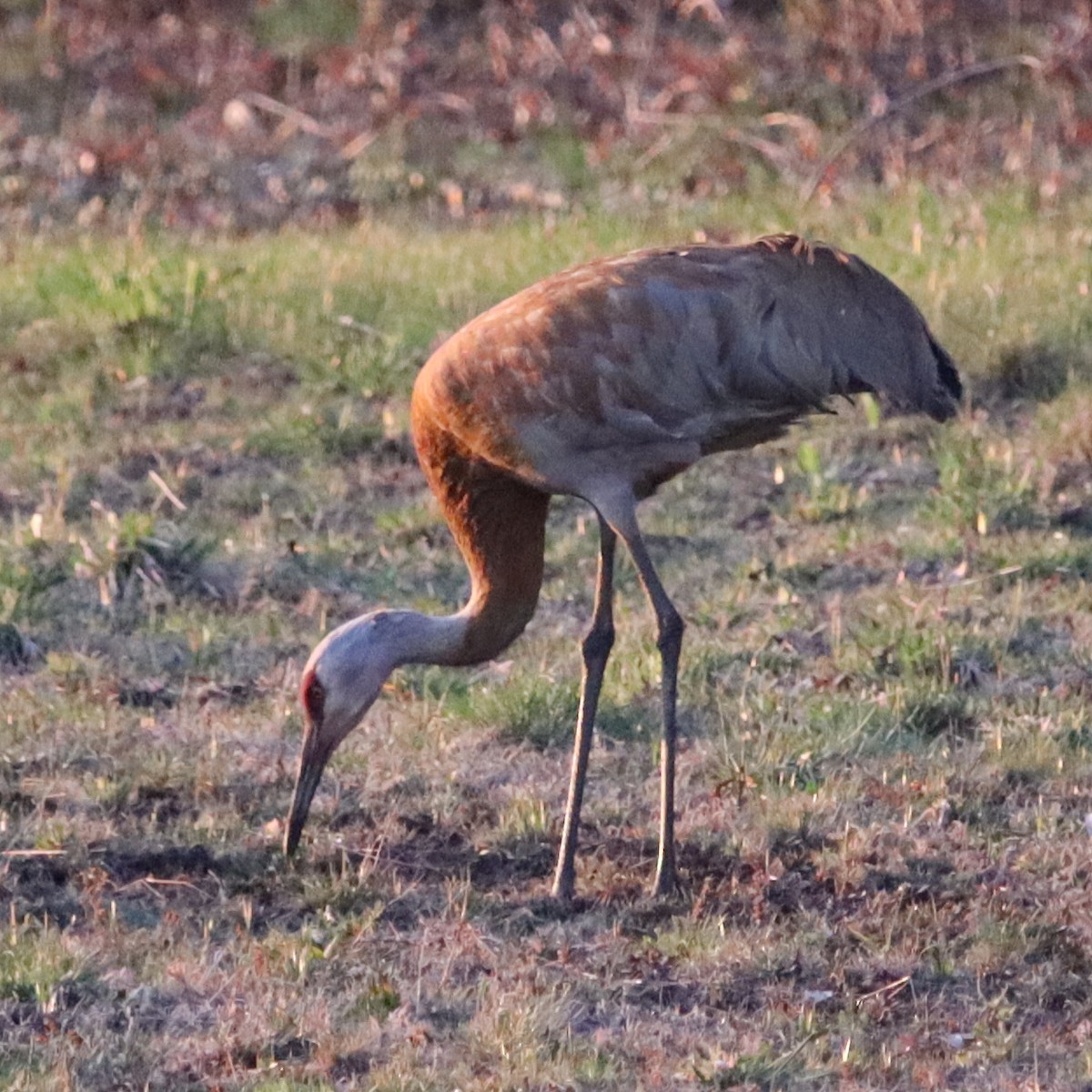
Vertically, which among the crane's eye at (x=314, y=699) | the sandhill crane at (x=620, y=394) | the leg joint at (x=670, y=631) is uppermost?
the sandhill crane at (x=620, y=394)

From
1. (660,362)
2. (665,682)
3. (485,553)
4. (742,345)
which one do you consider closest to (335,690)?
(485,553)

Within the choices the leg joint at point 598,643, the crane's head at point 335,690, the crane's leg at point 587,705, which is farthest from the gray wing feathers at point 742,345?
the crane's head at point 335,690

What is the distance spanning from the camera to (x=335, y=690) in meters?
5.59

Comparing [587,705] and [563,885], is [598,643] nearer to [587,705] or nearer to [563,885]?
[587,705]

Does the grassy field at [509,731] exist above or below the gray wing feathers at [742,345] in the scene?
below

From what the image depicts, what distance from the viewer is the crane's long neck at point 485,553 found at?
18.9ft

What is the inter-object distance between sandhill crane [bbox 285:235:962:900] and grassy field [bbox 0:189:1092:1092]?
383 millimetres

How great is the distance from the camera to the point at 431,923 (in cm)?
518

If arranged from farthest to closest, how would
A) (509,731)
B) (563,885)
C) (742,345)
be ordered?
(509,731)
(742,345)
(563,885)

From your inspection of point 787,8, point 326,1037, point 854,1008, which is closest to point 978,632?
point 854,1008

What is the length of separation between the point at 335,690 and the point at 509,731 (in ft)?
2.96

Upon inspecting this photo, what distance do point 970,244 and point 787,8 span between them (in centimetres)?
581

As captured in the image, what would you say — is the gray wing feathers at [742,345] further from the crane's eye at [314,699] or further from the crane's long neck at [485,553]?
the crane's eye at [314,699]

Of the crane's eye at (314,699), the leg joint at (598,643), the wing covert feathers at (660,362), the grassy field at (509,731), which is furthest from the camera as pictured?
the leg joint at (598,643)
